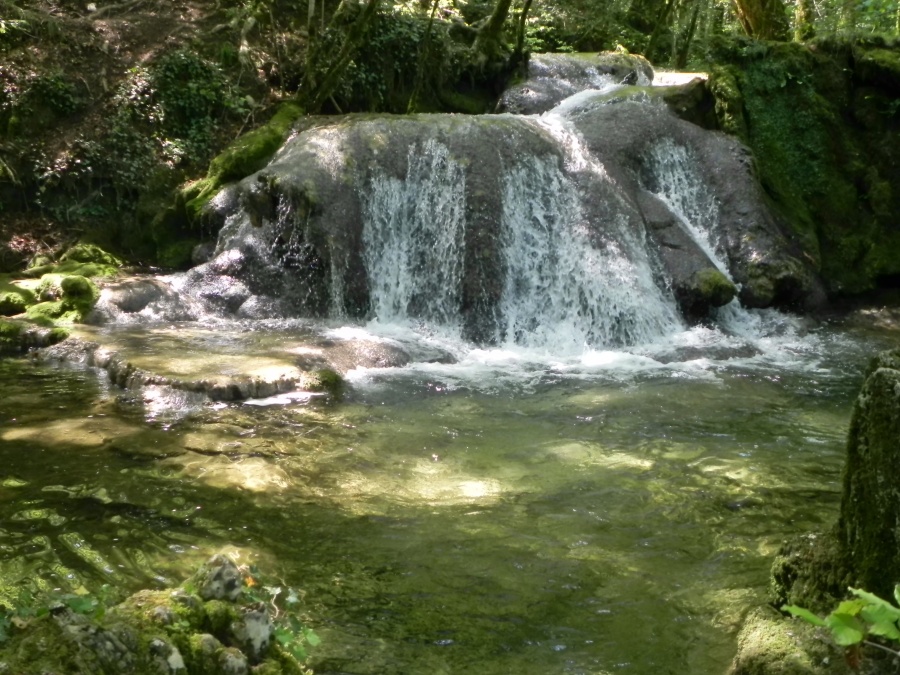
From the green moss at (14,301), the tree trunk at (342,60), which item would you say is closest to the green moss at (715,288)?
the tree trunk at (342,60)

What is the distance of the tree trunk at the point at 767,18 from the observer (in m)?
17.4

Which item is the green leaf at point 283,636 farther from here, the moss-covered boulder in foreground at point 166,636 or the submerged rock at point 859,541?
the submerged rock at point 859,541

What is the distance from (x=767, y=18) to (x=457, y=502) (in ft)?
48.9

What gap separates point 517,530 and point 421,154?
7574mm

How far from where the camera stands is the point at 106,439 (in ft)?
21.9

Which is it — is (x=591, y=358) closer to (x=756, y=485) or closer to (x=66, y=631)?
(x=756, y=485)

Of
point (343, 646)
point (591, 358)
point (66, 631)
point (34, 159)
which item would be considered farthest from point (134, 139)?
point (66, 631)

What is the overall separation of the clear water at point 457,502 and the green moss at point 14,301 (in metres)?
1.81

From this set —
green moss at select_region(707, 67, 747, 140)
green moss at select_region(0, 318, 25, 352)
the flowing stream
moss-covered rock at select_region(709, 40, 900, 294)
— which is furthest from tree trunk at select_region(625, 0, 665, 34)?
green moss at select_region(0, 318, 25, 352)

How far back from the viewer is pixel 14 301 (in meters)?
10.4

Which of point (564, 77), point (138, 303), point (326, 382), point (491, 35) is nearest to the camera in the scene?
point (326, 382)

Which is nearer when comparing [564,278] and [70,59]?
[564,278]

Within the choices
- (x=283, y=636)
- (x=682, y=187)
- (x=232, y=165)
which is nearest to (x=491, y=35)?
(x=682, y=187)

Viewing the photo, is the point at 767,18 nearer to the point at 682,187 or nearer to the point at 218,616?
the point at 682,187
